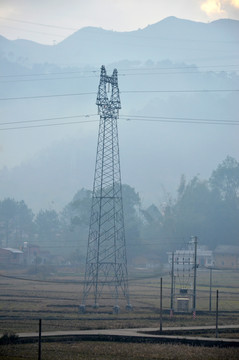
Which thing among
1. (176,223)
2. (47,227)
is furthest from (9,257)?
(47,227)

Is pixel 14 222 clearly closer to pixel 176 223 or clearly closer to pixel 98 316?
pixel 176 223

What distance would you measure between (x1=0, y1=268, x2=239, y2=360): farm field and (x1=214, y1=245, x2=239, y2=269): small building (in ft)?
66.9

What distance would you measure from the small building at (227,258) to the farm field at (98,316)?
2038 centimetres

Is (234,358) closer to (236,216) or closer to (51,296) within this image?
(51,296)

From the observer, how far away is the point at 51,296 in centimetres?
5859

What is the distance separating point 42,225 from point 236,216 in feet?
160

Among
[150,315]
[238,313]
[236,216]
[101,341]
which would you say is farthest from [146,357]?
[236,216]

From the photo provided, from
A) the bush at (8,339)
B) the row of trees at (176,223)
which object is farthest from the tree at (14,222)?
the bush at (8,339)

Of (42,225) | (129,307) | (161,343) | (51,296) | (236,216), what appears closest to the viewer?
(161,343)

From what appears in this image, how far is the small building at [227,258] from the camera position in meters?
107

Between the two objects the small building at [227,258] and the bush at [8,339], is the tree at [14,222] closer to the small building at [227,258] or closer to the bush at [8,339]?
the small building at [227,258]

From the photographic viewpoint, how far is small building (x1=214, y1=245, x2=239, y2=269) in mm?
106669

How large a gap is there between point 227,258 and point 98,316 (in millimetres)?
66986

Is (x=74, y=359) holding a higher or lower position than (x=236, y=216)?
lower
